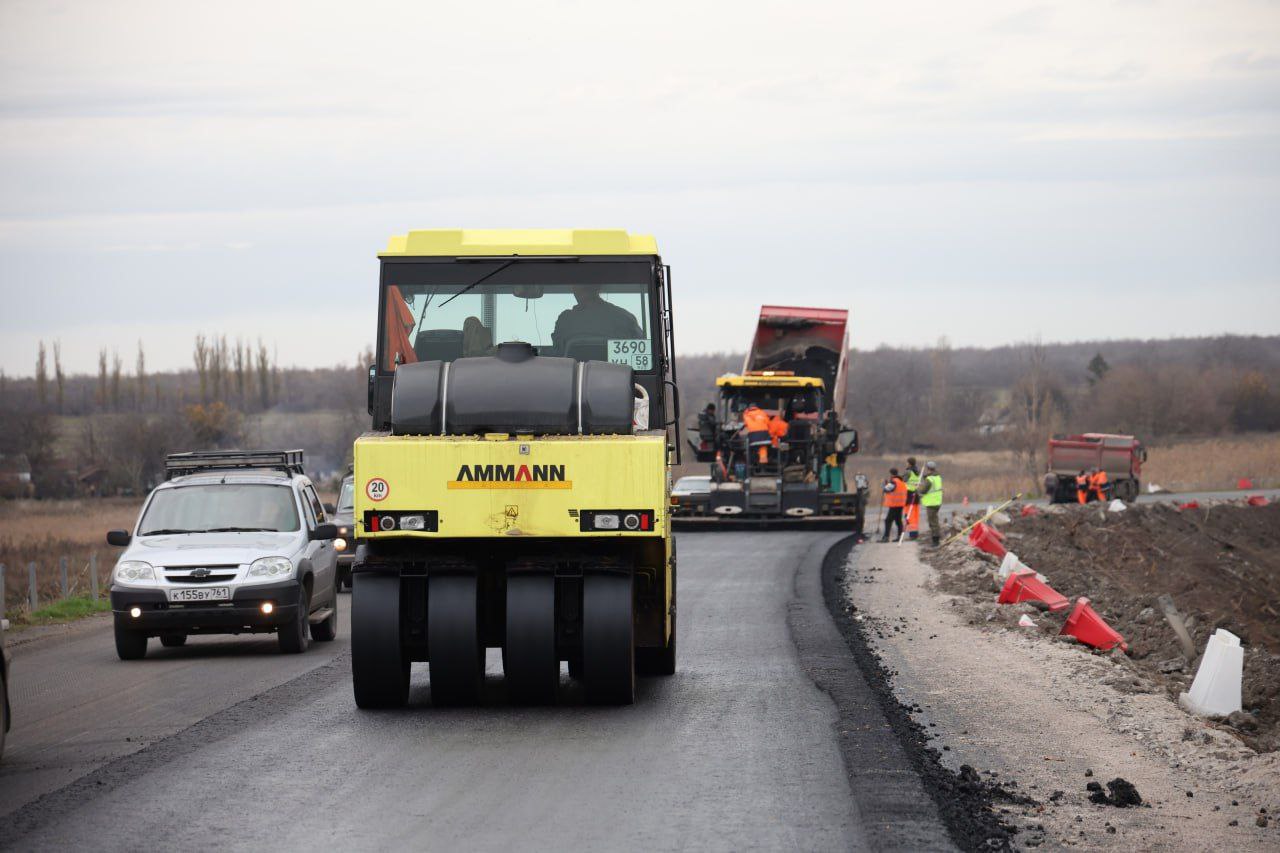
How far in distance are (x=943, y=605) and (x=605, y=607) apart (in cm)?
1061

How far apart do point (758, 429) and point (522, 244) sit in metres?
25.6

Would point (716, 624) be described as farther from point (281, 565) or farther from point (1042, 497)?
point (1042, 497)

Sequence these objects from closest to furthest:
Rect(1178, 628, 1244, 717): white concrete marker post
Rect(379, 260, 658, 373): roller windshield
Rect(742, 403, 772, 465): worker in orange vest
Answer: Rect(1178, 628, 1244, 717): white concrete marker post → Rect(379, 260, 658, 373): roller windshield → Rect(742, 403, 772, 465): worker in orange vest

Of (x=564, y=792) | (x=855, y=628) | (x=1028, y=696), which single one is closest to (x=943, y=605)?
(x=855, y=628)

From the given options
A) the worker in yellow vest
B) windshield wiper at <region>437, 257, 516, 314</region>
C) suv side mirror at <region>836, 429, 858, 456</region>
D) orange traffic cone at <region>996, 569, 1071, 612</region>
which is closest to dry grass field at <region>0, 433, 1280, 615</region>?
windshield wiper at <region>437, 257, 516, 314</region>

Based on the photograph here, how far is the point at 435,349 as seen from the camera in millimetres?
11695

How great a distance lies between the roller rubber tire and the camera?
47.3 feet

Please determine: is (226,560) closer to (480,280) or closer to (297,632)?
(297,632)

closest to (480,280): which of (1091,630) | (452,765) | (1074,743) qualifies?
(452,765)

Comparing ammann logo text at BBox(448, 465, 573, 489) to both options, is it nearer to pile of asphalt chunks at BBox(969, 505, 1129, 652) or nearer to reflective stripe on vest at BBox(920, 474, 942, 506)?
pile of asphalt chunks at BBox(969, 505, 1129, 652)

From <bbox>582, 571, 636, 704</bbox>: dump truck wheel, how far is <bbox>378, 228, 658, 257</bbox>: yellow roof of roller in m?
2.69

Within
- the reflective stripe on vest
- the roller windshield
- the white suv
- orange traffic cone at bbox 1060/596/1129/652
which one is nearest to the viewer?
the roller windshield

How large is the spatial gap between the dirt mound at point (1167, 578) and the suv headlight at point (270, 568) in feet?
25.4

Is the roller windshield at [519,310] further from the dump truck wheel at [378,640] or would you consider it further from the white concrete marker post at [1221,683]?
the white concrete marker post at [1221,683]
